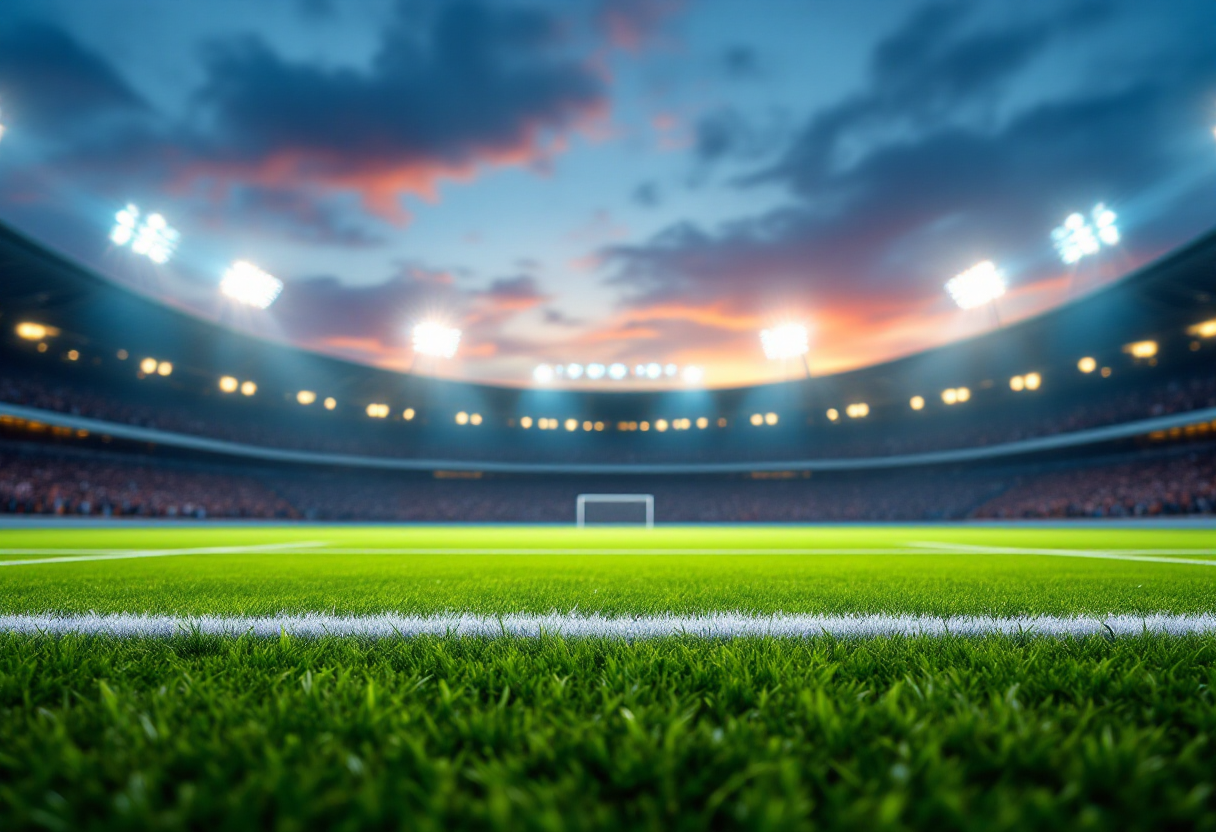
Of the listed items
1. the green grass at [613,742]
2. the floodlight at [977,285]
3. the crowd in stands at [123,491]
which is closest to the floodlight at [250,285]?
the crowd in stands at [123,491]

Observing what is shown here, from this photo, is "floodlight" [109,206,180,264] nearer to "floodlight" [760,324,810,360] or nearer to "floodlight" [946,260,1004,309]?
"floodlight" [760,324,810,360]

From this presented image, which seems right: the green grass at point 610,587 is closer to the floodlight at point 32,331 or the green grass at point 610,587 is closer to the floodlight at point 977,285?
the floodlight at point 32,331

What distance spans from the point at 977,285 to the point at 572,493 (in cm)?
3340

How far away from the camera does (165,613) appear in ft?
10.6

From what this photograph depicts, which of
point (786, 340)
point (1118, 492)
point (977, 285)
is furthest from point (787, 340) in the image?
point (1118, 492)

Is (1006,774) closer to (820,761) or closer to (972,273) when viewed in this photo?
(820,761)

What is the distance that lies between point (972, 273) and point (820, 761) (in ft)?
145

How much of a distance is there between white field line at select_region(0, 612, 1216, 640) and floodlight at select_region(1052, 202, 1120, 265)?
38071 millimetres

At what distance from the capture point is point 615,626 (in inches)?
107

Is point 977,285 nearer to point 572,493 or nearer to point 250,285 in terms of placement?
point 572,493

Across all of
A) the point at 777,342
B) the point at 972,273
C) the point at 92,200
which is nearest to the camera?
the point at 92,200

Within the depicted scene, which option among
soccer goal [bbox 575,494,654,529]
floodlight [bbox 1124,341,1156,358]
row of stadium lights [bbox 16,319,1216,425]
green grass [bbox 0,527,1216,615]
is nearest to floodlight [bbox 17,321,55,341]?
row of stadium lights [bbox 16,319,1216,425]

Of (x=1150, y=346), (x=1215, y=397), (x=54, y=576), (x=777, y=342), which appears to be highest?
(x=777, y=342)

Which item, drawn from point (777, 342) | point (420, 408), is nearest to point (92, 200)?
point (420, 408)
